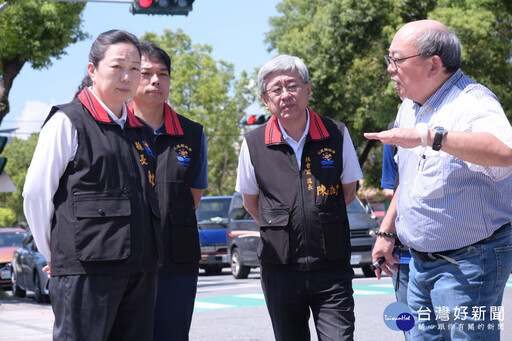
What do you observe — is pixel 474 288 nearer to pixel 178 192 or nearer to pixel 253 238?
pixel 178 192

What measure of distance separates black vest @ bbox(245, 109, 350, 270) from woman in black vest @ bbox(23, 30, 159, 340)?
3.44ft

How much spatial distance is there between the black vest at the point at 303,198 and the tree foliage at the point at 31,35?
1386cm

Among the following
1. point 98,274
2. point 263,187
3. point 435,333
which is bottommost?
point 435,333

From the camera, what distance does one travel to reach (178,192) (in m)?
4.81

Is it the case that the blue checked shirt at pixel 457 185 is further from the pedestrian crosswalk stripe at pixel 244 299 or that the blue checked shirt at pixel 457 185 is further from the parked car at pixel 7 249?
the parked car at pixel 7 249

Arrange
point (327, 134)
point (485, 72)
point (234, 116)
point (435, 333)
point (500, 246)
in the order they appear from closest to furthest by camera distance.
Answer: point (500, 246), point (435, 333), point (327, 134), point (485, 72), point (234, 116)

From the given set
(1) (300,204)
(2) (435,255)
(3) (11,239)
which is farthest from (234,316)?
(3) (11,239)

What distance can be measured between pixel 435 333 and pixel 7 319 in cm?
948

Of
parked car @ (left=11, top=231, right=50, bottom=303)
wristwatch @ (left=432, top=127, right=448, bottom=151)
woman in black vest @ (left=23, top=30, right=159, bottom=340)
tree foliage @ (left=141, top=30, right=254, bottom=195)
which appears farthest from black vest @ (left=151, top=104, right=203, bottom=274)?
tree foliage @ (left=141, top=30, right=254, bottom=195)

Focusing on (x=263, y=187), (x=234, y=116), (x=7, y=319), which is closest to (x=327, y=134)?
(x=263, y=187)

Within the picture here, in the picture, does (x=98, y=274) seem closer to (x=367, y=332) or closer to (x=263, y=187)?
(x=263, y=187)

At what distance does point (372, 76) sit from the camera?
27.8 m

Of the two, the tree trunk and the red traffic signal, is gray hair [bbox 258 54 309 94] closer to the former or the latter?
the red traffic signal

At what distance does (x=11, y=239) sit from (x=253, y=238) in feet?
23.6
